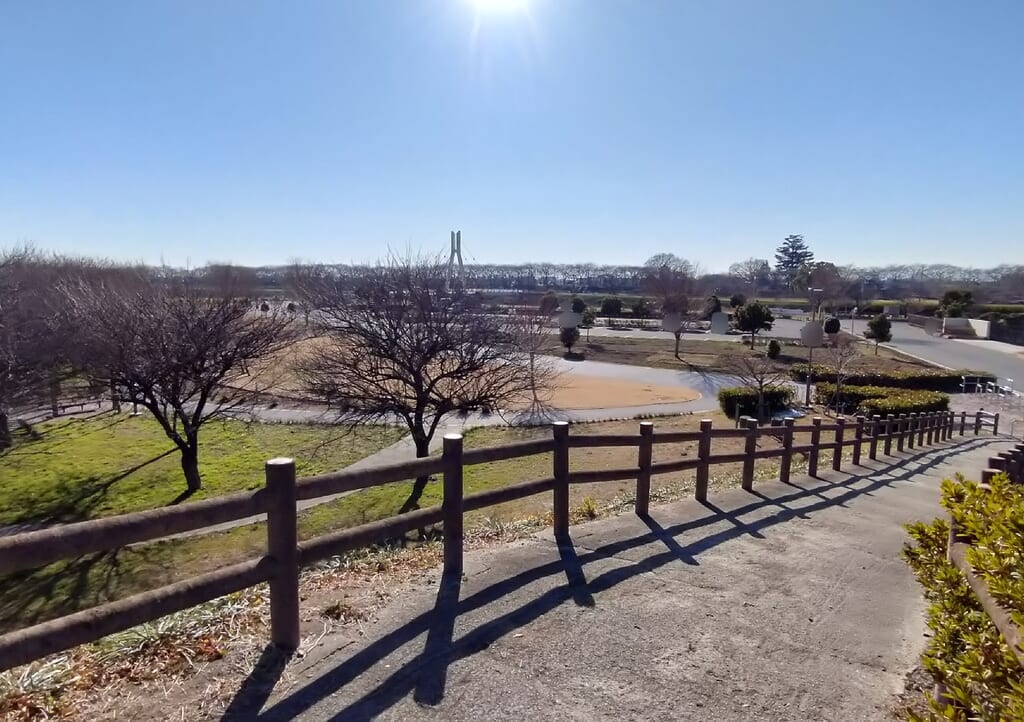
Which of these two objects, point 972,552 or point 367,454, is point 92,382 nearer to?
point 367,454

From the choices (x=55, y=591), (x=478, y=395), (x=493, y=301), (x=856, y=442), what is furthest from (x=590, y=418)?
(x=55, y=591)

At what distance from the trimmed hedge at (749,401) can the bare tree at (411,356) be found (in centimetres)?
1035

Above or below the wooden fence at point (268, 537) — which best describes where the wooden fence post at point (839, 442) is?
below

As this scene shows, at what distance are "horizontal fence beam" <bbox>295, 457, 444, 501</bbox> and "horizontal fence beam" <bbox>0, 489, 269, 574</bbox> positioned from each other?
0.26m

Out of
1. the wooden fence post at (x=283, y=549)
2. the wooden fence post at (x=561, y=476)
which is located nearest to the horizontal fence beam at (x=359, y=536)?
the wooden fence post at (x=283, y=549)

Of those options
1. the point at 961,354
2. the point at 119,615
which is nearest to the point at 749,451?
the point at 119,615

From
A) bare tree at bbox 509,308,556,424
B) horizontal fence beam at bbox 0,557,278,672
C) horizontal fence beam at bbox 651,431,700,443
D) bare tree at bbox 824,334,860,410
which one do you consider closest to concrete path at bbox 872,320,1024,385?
bare tree at bbox 824,334,860,410

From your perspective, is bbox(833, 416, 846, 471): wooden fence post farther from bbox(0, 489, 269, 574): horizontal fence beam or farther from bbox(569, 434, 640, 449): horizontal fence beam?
bbox(0, 489, 269, 574): horizontal fence beam

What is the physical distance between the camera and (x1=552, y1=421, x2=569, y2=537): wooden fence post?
5.48m

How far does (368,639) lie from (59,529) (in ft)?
5.54

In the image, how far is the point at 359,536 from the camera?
391cm

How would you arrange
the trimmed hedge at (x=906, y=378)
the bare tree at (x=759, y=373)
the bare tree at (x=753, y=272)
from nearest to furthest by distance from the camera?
the bare tree at (x=759, y=373)
the trimmed hedge at (x=906, y=378)
the bare tree at (x=753, y=272)

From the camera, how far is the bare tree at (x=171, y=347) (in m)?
15.1

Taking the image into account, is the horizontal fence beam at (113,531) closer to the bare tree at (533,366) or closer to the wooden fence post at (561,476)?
the wooden fence post at (561,476)
